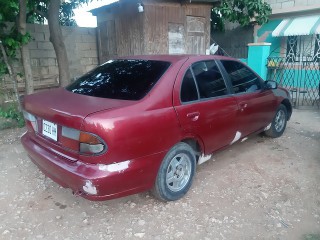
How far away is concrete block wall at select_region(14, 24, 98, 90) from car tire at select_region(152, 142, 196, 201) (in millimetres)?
5014

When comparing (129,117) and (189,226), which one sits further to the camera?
(189,226)

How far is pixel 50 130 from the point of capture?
2693mm

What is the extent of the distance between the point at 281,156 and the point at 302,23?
6.83 m

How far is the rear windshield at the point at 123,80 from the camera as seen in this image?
9.08 feet

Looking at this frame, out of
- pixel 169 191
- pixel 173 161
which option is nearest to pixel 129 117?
pixel 173 161

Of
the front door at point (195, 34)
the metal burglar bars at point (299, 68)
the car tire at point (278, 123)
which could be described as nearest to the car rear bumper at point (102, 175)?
the car tire at point (278, 123)

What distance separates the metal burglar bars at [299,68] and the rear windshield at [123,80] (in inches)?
247

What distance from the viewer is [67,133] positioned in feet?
8.16

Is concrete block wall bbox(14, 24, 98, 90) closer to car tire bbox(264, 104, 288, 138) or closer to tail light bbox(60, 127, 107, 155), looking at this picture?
tail light bbox(60, 127, 107, 155)

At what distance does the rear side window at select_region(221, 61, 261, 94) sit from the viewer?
147 inches

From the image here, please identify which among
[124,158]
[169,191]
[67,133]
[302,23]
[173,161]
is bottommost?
[169,191]

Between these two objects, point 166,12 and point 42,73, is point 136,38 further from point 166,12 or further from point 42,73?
point 42,73

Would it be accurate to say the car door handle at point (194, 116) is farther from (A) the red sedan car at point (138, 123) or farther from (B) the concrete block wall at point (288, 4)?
(B) the concrete block wall at point (288, 4)

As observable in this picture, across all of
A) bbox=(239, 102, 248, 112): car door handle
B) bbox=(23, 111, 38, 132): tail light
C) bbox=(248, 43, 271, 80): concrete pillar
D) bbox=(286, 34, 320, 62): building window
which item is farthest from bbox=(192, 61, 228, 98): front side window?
bbox=(286, 34, 320, 62): building window
